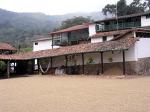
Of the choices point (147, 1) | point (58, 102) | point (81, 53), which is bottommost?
point (58, 102)

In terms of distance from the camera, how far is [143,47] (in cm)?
3372

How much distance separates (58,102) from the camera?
14.5 meters

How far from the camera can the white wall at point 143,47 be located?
3320 cm

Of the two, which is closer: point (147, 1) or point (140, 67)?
point (140, 67)

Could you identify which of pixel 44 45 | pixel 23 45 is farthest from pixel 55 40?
pixel 23 45

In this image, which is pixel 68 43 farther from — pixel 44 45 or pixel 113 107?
pixel 113 107

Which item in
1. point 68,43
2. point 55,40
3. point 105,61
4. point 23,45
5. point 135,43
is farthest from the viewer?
point 23,45

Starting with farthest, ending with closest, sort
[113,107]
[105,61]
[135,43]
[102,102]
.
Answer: [105,61] < [135,43] < [102,102] < [113,107]

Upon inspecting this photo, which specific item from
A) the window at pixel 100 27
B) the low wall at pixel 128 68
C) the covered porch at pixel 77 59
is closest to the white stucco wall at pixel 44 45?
the window at pixel 100 27

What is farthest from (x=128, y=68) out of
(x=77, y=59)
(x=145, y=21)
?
(x=145, y=21)

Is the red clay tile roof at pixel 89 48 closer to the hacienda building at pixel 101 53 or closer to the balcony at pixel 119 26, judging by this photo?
the hacienda building at pixel 101 53

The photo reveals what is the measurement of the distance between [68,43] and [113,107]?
40.0m

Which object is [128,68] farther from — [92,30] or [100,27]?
[92,30]

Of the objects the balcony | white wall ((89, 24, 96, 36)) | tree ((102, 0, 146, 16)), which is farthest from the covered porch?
tree ((102, 0, 146, 16))
